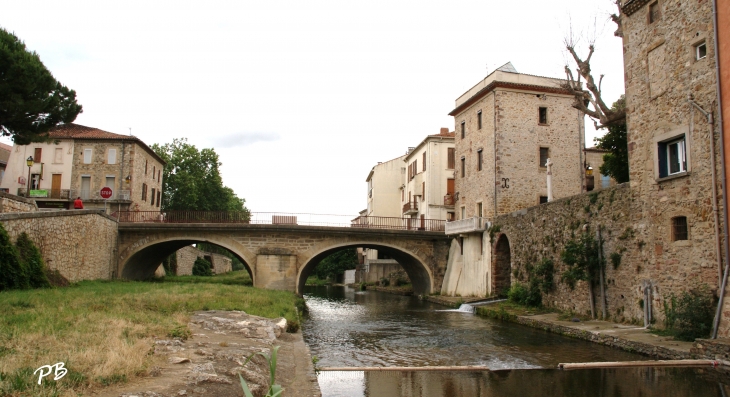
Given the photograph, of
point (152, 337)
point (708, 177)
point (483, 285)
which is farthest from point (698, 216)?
point (483, 285)

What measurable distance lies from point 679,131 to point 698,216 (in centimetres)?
237

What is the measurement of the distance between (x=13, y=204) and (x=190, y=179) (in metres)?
33.3

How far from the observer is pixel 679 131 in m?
14.2

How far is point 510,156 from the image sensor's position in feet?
97.9

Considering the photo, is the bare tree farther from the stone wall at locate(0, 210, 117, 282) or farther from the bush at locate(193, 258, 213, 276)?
the bush at locate(193, 258, 213, 276)

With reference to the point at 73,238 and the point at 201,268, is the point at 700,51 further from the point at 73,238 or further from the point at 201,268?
the point at 201,268

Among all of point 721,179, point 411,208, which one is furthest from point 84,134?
point 721,179

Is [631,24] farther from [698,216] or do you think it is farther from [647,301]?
[647,301]

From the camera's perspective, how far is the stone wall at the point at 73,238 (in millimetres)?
19294

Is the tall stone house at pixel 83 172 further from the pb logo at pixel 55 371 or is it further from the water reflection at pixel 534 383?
the pb logo at pixel 55 371

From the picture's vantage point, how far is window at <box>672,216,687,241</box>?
556 inches

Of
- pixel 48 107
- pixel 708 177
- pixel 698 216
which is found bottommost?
pixel 698 216

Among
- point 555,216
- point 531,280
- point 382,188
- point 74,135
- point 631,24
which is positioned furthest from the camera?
point 382,188

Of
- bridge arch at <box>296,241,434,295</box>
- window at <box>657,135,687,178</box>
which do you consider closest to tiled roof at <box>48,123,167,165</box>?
bridge arch at <box>296,241,434,295</box>
